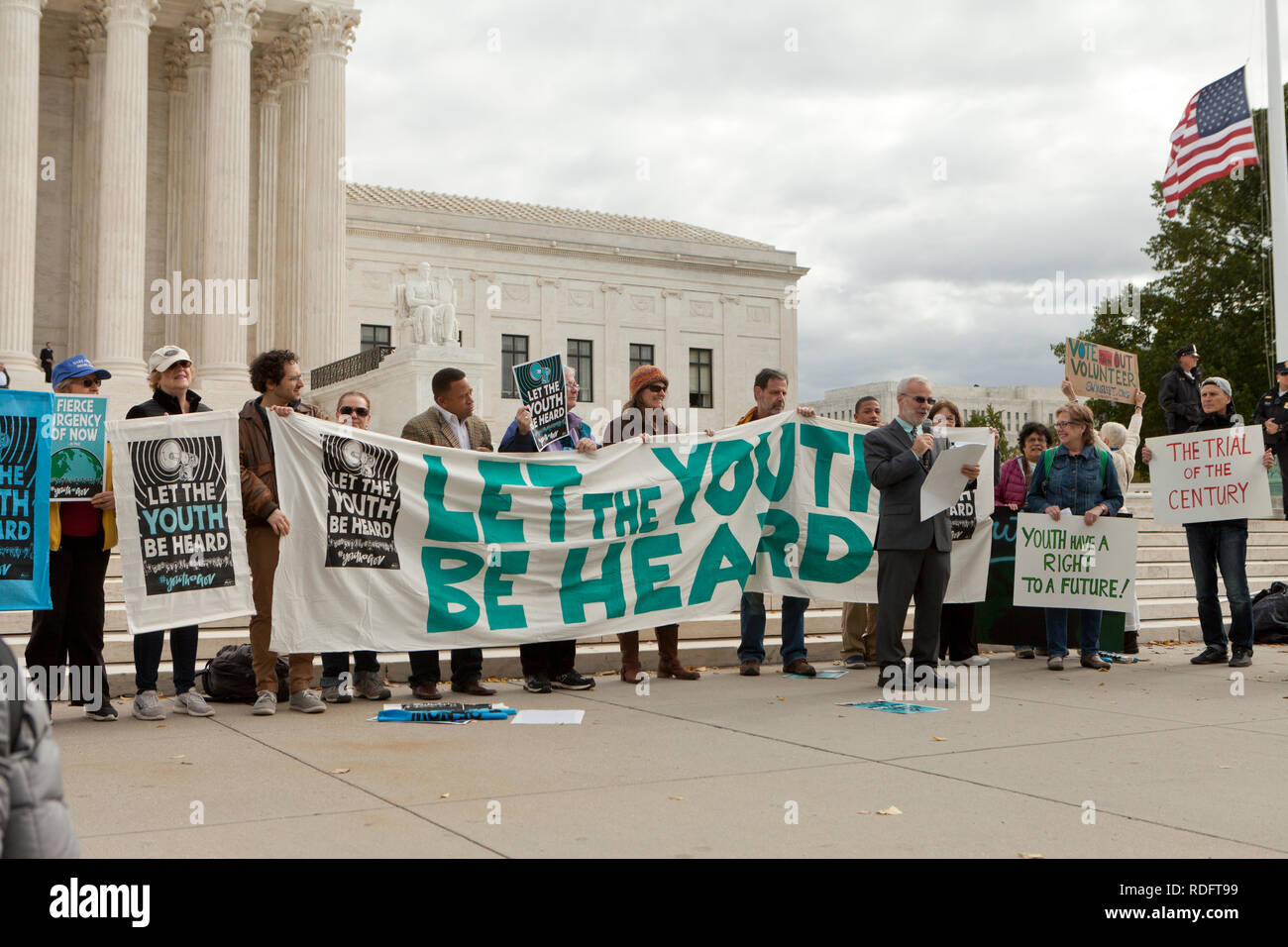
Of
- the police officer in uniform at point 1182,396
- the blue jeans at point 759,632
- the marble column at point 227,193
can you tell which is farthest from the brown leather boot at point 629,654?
the marble column at point 227,193

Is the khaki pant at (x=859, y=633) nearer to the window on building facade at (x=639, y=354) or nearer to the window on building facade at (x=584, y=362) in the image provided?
the window on building facade at (x=584, y=362)

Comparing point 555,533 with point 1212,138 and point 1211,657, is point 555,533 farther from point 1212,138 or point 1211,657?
point 1212,138

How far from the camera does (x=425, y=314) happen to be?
29.9 metres

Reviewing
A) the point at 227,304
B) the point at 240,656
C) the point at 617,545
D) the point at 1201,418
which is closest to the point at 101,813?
the point at 240,656

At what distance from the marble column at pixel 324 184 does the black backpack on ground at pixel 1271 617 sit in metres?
26.3

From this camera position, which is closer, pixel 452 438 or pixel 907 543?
pixel 907 543

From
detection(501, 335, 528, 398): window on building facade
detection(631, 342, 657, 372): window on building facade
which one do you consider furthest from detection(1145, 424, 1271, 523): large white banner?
detection(631, 342, 657, 372): window on building facade

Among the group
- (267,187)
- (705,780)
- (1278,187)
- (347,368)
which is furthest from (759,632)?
(267,187)

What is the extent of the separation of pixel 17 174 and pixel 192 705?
26.5m

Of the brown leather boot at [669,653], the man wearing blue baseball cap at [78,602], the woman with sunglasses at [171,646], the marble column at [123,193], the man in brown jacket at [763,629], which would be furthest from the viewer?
the marble column at [123,193]

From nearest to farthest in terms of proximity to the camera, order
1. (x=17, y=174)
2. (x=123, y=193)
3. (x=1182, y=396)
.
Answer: (x=1182, y=396) → (x=17, y=174) → (x=123, y=193)

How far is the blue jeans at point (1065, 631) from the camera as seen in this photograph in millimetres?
10180

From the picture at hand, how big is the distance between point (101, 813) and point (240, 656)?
3.33 m

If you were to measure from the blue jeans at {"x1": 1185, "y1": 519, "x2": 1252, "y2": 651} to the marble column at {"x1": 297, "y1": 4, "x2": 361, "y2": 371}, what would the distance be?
2713 cm
